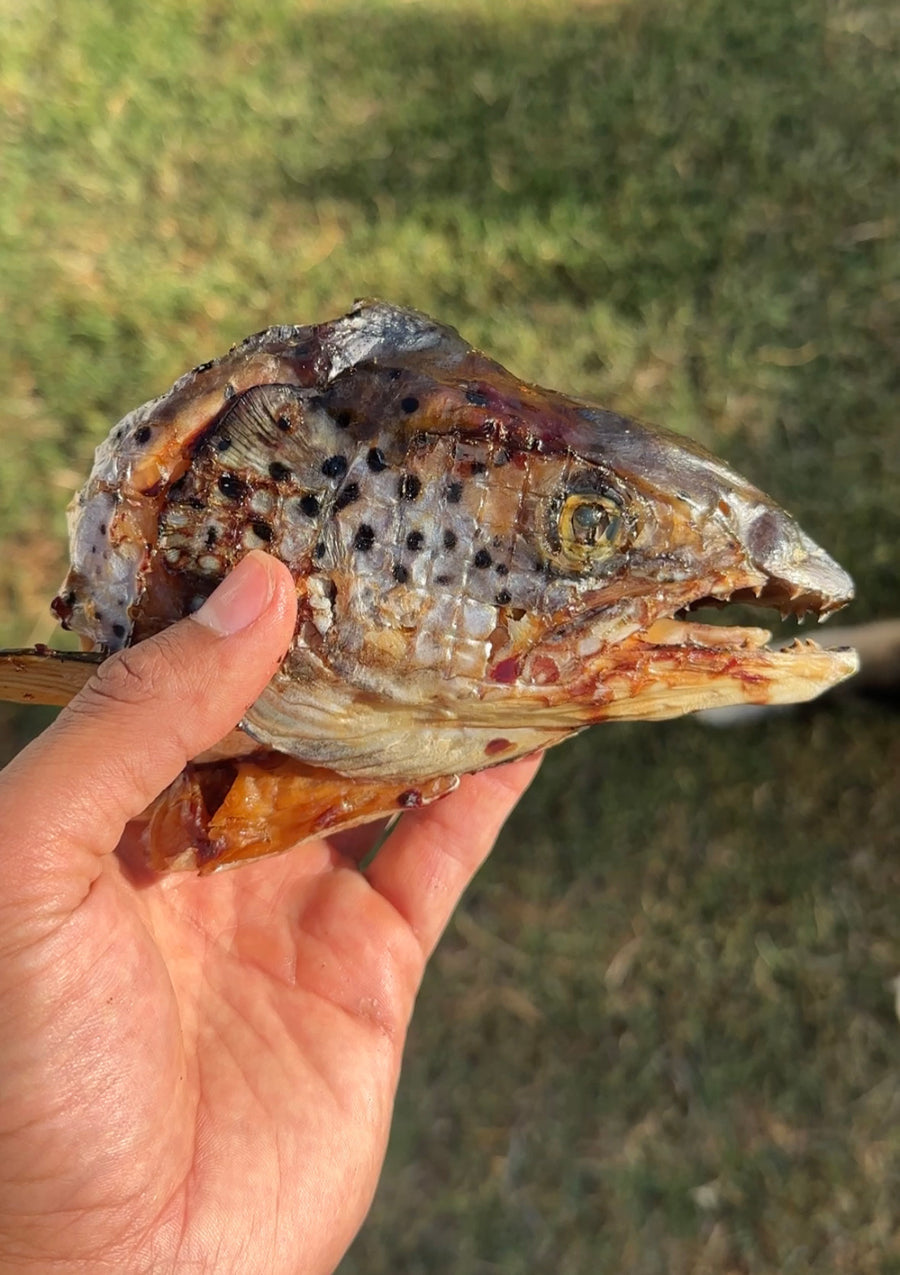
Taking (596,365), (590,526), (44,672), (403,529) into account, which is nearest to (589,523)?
(590,526)

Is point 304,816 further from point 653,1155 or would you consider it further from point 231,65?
point 231,65

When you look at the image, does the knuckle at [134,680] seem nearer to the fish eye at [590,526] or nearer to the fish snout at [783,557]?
the fish eye at [590,526]

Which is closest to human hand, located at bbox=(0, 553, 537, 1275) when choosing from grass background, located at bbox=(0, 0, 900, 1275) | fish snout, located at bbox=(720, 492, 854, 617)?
fish snout, located at bbox=(720, 492, 854, 617)

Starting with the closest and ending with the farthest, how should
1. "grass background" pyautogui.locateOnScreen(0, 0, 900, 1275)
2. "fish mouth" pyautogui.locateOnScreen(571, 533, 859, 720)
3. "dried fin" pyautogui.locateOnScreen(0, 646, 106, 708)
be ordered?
1. "dried fin" pyautogui.locateOnScreen(0, 646, 106, 708)
2. "fish mouth" pyautogui.locateOnScreen(571, 533, 859, 720)
3. "grass background" pyautogui.locateOnScreen(0, 0, 900, 1275)

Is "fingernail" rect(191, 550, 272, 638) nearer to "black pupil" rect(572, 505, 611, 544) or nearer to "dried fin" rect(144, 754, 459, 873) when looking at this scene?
"dried fin" rect(144, 754, 459, 873)

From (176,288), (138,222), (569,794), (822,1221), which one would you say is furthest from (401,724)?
(138,222)

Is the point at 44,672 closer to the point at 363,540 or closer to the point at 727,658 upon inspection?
the point at 363,540
